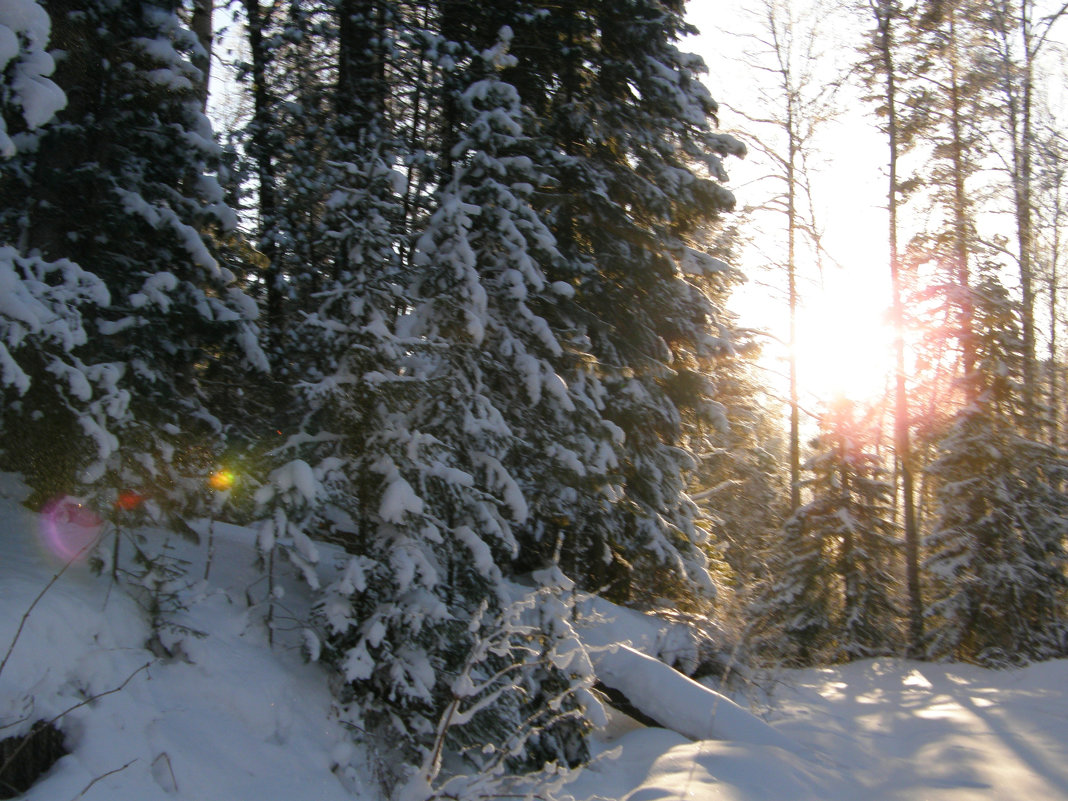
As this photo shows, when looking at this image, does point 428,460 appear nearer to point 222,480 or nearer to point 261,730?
point 222,480

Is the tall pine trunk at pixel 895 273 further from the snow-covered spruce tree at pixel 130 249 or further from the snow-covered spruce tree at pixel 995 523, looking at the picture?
the snow-covered spruce tree at pixel 130 249

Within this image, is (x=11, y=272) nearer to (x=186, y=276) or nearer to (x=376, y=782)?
(x=186, y=276)

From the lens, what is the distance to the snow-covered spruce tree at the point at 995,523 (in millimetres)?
14633

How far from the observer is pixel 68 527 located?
6.02 m

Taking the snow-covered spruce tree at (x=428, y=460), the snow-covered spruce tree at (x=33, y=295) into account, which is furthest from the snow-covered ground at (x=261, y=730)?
the snow-covered spruce tree at (x=33, y=295)

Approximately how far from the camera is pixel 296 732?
18.7 feet

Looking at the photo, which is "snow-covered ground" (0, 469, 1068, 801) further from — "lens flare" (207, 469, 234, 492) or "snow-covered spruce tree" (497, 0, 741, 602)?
"snow-covered spruce tree" (497, 0, 741, 602)

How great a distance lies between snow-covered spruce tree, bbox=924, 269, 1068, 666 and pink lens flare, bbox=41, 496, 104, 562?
49.3 feet

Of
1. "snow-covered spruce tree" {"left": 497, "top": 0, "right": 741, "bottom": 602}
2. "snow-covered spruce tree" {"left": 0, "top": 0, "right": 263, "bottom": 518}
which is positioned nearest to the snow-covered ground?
"snow-covered spruce tree" {"left": 0, "top": 0, "right": 263, "bottom": 518}

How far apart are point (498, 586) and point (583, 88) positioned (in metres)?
7.75

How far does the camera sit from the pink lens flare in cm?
568

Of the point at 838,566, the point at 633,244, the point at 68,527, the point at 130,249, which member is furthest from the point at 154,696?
the point at 838,566

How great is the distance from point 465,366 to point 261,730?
3745mm

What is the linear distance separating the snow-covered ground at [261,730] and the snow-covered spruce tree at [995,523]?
673 centimetres
